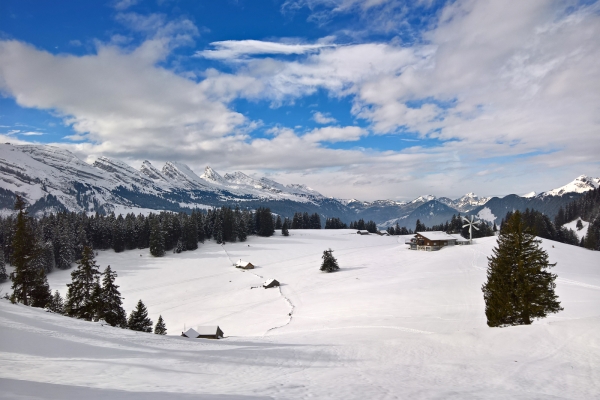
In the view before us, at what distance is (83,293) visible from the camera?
3366 centimetres

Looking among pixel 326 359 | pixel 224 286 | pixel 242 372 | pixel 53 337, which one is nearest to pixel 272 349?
pixel 326 359

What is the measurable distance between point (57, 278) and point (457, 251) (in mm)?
93350

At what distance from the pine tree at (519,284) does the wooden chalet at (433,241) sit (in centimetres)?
6945

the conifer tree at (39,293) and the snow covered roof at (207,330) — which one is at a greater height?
the conifer tree at (39,293)

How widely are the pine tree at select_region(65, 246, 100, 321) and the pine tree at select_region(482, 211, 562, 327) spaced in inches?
1438

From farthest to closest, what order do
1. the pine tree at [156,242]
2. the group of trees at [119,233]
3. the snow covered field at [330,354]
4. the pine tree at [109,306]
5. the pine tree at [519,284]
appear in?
1. the pine tree at [156,242]
2. the group of trees at [119,233]
3. the pine tree at [109,306]
4. the pine tree at [519,284]
5. the snow covered field at [330,354]

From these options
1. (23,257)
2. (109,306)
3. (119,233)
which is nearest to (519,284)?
(109,306)

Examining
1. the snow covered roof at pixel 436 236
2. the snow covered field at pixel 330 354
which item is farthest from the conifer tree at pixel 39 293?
the snow covered roof at pixel 436 236

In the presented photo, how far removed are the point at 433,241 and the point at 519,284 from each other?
72.1 metres

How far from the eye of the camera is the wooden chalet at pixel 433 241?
3660 inches

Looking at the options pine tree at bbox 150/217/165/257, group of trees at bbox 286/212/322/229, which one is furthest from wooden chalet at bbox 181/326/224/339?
group of trees at bbox 286/212/322/229

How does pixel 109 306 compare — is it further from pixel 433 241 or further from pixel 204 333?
pixel 433 241

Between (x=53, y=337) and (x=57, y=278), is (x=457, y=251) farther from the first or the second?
(x=57, y=278)

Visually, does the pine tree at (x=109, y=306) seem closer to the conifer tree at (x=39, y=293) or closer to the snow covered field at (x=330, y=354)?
the conifer tree at (x=39, y=293)
